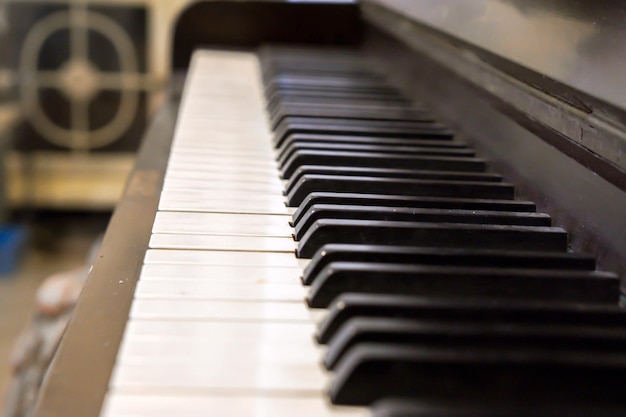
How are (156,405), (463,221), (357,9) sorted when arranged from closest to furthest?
(156,405) < (463,221) < (357,9)

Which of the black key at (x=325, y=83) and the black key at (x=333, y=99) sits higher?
the black key at (x=325, y=83)

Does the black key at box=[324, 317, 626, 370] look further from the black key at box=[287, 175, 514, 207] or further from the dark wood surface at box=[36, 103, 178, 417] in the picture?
the black key at box=[287, 175, 514, 207]

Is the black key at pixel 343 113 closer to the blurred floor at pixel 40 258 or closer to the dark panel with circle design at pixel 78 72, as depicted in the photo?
the blurred floor at pixel 40 258

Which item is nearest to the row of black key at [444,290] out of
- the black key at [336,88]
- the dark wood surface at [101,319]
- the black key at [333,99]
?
the dark wood surface at [101,319]

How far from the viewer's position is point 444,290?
630 millimetres

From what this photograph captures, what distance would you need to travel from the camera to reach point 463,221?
80 cm

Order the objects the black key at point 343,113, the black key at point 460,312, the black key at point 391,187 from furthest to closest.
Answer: the black key at point 343,113 → the black key at point 391,187 → the black key at point 460,312

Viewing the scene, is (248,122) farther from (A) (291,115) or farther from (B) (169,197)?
(B) (169,197)

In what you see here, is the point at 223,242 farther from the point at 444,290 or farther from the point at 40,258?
the point at 40,258

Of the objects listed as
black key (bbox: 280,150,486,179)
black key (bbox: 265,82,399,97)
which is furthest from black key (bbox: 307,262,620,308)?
black key (bbox: 265,82,399,97)

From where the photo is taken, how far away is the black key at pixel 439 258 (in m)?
0.67

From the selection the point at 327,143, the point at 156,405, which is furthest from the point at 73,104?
the point at 156,405

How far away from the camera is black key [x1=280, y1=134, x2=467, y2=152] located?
3.59ft

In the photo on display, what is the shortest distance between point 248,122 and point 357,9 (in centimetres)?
84
